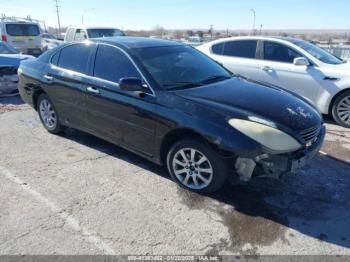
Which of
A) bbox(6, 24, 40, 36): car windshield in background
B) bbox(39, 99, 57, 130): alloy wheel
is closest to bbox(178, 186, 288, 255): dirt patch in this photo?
bbox(39, 99, 57, 130): alloy wheel

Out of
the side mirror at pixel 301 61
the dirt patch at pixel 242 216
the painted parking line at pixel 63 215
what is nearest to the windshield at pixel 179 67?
the dirt patch at pixel 242 216

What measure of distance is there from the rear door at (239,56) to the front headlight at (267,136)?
3.89 meters

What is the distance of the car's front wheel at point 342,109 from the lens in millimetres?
5863

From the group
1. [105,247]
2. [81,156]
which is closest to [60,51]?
[81,156]

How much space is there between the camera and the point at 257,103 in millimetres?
3623

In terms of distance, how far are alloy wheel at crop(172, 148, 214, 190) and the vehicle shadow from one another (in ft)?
0.43

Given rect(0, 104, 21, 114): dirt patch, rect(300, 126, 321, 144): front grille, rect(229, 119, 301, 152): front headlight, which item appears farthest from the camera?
rect(0, 104, 21, 114): dirt patch

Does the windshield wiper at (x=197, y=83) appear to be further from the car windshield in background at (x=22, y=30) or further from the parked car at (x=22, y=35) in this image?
the car windshield in background at (x=22, y=30)

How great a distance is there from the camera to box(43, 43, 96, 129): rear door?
179 inches

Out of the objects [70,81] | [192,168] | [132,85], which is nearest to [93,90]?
[70,81]

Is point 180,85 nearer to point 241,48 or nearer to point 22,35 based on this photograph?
point 241,48

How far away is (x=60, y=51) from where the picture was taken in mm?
5051

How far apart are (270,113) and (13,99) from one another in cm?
688

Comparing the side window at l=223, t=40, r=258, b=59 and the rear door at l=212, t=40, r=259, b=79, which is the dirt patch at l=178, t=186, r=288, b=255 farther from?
the side window at l=223, t=40, r=258, b=59
